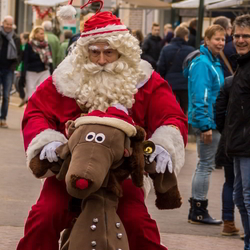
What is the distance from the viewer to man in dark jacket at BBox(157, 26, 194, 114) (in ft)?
42.8

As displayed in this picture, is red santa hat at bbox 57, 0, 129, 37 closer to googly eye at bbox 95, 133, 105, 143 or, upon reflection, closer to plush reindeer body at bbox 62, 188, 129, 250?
googly eye at bbox 95, 133, 105, 143

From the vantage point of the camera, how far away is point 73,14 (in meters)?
5.37

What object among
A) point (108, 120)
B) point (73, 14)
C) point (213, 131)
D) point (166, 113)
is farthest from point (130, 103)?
point (213, 131)

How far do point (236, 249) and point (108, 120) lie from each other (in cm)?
323

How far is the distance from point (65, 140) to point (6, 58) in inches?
408

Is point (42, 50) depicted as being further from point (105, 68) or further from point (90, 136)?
point (90, 136)

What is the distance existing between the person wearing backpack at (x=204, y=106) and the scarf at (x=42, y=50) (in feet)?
25.3

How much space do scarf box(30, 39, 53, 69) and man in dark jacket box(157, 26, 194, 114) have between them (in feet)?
10.4

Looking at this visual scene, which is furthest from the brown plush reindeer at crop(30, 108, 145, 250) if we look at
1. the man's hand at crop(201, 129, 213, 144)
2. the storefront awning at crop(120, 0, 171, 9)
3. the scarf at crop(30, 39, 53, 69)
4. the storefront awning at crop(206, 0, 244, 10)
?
the storefront awning at crop(120, 0, 171, 9)

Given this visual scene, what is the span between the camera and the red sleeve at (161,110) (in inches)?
190

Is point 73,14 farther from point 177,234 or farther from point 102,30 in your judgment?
point 177,234

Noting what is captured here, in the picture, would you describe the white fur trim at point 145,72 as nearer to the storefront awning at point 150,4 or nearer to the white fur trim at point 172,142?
the white fur trim at point 172,142

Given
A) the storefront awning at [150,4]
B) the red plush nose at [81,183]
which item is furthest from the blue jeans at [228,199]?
the storefront awning at [150,4]

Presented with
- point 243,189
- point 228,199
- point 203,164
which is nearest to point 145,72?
point 243,189
